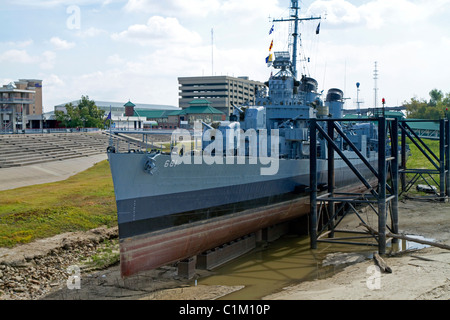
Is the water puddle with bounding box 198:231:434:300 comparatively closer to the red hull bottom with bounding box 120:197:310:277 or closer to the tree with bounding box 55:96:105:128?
the red hull bottom with bounding box 120:197:310:277

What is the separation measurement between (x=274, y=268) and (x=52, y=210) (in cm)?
991

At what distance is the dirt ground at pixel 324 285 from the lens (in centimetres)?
1127

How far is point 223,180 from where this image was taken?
604 inches

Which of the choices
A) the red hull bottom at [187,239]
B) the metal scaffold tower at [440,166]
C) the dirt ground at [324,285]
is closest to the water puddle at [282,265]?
the dirt ground at [324,285]

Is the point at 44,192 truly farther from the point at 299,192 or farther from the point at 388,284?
the point at 388,284

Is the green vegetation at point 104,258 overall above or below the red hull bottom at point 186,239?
below

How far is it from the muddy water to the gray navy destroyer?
105cm

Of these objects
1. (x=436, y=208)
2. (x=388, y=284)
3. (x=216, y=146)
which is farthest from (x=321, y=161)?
(x=388, y=284)

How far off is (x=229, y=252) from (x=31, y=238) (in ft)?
23.8

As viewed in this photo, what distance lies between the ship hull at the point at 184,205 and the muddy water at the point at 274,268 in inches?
41.2

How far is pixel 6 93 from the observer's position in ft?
199

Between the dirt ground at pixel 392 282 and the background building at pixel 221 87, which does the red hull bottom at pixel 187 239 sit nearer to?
the dirt ground at pixel 392 282

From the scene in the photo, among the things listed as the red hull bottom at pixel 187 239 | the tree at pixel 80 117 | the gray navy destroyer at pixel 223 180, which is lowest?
the red hull bottom at pixel 187 239

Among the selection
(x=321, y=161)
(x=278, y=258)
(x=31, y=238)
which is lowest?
(x=278, y=258)
